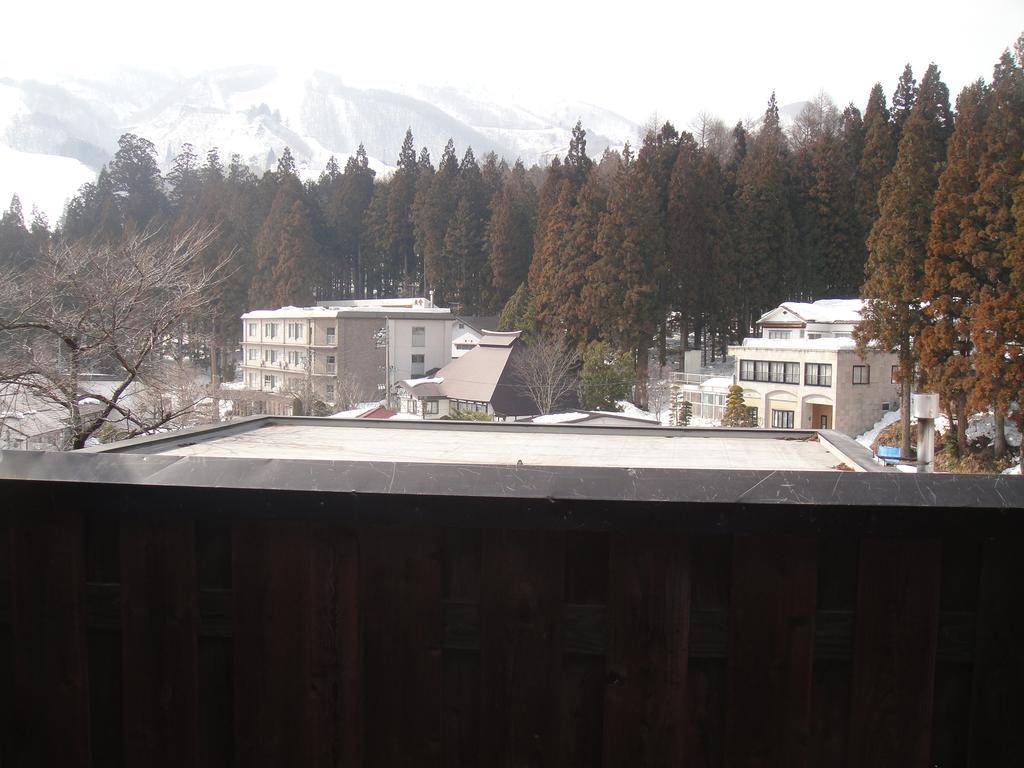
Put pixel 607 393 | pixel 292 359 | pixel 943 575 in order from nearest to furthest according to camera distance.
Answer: pixel 943 575, pixel 607 393, pixel 292 359

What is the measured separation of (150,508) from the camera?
3.49ft

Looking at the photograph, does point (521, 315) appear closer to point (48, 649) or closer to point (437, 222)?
point (437, 222)

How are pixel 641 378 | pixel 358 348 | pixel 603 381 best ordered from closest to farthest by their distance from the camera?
pixel 603 381 < pixel 641 378 < pixel 358 348

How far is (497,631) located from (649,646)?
0.60ft

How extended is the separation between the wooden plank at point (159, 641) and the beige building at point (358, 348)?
27.0m

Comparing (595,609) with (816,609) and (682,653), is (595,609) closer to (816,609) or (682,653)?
(682,653)

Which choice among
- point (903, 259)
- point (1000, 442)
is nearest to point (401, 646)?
point (1000, 442)

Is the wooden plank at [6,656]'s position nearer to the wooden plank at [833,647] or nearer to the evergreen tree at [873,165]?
the wooden plank at [833,647]

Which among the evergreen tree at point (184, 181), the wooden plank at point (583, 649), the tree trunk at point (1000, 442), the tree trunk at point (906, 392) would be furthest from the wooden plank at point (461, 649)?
the evergreen tree at point (184, 181)

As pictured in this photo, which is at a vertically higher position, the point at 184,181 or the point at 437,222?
the point at 184,181

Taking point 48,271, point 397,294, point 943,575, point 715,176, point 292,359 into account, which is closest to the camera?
point 943,575

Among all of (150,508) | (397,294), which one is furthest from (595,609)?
(397,294)

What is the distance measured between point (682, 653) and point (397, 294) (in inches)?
1684

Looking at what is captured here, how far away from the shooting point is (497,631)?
3.40 ft
